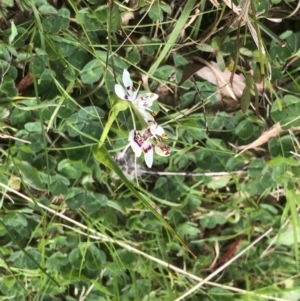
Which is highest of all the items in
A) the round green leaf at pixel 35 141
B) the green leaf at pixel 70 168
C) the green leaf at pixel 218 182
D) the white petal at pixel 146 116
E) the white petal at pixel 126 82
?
the white petal at pixel 126 82

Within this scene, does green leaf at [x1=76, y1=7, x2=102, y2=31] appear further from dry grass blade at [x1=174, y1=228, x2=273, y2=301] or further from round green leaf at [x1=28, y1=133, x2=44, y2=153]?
dry grass blade at [x1=174, y1=228, x2=273, y2=301]

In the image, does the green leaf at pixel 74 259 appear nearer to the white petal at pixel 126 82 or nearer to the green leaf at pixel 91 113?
the green leaf at pixel 91 113

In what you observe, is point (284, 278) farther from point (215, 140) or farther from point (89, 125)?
point (89, 125)

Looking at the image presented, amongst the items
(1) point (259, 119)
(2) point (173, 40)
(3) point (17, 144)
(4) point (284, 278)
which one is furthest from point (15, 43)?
(4) point (284, 278)

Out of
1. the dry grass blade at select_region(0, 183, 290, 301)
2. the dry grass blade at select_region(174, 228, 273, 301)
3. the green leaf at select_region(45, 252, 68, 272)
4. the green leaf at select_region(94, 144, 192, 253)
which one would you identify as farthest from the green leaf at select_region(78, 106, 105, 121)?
the dry grass blade at select_region(174, 228, 273, 301)

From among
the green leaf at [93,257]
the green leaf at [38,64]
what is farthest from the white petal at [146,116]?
the green leaf at [93,257]

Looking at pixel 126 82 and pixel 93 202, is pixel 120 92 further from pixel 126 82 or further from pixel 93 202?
pixel 93 202

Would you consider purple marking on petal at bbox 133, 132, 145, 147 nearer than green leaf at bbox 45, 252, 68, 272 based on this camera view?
Yes
